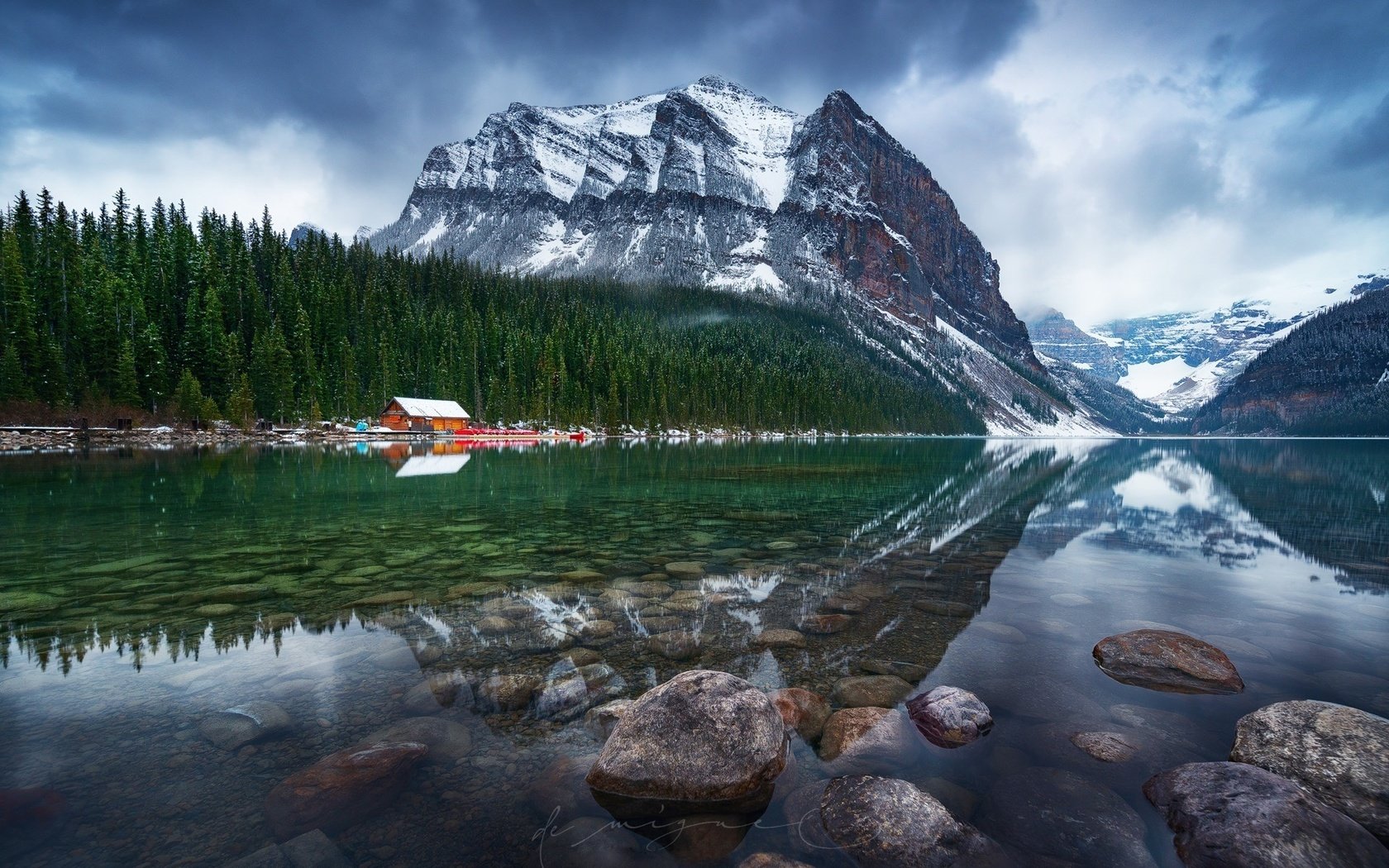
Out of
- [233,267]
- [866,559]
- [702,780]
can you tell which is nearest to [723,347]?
[233,267]

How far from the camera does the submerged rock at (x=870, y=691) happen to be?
7773mm

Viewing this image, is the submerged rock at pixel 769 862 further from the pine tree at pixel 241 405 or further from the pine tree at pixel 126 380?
the pine tree at pixel 241 405

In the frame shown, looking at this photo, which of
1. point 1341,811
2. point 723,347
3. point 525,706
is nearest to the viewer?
point 1341,811

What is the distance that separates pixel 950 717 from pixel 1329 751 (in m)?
3.49

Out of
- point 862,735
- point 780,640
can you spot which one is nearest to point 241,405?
point 780,640

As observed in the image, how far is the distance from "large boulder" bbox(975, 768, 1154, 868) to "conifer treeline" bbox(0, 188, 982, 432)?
7986cm

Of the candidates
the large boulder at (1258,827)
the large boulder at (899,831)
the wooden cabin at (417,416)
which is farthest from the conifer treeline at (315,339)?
the large boulder at (1258,827)

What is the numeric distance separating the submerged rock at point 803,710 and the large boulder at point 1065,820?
192 cm

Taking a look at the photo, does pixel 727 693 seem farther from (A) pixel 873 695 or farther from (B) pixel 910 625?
(B) pixel 910 625

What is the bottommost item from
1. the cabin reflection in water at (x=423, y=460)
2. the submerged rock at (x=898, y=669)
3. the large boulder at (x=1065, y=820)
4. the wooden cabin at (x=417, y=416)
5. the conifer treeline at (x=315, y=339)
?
the large boulder at (x=1065, y=820)

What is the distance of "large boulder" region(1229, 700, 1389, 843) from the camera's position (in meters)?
5.40

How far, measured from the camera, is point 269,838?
4.86 meters

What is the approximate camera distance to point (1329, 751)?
5.87m

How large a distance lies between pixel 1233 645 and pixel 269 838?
14.1 m
